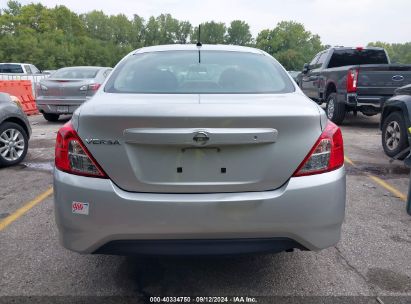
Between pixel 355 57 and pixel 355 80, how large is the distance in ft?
9.04

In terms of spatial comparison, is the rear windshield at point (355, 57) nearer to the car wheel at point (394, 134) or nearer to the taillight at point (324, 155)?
the car wheel at point (394, 134)

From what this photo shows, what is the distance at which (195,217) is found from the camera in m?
2.40

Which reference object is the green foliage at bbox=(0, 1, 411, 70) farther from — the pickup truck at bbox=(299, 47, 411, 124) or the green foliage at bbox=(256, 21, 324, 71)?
the pickup truck at bbox=(299, 47, 411, 124)

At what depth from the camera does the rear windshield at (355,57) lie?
11938 millimetres

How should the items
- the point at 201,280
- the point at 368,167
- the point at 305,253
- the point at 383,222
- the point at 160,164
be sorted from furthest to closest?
the point at 368,167, the point at 383,222, the point at 305,253, the point at 201,280, the point at 160,164

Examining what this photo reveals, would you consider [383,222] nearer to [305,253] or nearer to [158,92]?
[305,253]

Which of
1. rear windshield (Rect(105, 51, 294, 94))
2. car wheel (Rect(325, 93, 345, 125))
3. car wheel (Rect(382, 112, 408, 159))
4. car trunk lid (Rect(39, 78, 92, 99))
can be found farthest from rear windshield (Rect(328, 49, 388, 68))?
rear windshield (Rect(105, 51, 294, 94))

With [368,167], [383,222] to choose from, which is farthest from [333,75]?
[383,222]

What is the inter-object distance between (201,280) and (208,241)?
2.30 ft

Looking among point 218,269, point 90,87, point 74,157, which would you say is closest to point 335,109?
point 90,87

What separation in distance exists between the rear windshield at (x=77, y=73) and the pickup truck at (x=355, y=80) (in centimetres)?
627

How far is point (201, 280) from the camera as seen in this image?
304cm

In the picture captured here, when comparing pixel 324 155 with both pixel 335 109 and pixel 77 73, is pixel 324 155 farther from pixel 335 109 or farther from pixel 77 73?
pixel 77 73

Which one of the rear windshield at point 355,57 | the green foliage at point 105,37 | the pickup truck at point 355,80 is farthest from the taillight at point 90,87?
the green foliage at point 105,37
